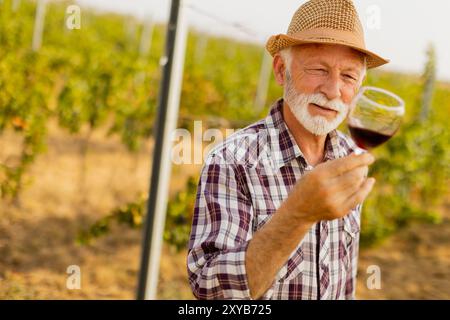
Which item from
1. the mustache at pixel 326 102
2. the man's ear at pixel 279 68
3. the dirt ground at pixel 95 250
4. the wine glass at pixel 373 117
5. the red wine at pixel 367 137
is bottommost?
the dirt ground at pixel 95 250

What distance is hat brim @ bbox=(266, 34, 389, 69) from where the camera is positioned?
1.52 m

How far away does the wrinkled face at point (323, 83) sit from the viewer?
1560mm

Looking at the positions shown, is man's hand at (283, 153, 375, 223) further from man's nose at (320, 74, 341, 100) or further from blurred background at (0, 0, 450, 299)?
blurred background at (0, 0, 450, 299)

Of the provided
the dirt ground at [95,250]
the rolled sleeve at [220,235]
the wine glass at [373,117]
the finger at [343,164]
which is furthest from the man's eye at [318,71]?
the dirt ground at [95,250]

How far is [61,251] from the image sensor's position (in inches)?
252

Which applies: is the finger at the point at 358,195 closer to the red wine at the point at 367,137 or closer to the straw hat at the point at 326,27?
the red wine at the point at 367,137

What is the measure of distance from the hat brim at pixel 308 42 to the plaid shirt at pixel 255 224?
0.18m

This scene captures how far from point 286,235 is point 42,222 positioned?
630 centimetres

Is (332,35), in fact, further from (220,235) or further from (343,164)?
(220,235)

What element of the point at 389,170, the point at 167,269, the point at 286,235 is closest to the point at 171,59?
the point at 286,235

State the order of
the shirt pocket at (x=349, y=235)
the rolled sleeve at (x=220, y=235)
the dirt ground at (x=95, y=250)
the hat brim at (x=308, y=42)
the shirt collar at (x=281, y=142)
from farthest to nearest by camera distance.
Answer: the dirt ground at (x=95, y=250), the shirt pocket at (x=349, y=235), the shirt collar at (x=281, y=142), the hat brim at (x=308, y=42), the rolled sleeve at (x=220, y=235)

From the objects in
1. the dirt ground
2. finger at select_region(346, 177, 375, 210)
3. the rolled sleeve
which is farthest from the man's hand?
the dirt ground

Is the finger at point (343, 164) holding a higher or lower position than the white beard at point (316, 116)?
lower
